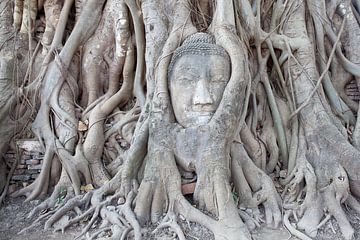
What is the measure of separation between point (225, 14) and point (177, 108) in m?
0.96

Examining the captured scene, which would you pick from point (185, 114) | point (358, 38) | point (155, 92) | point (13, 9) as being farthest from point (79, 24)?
point (358, 38)

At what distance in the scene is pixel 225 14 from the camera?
2.98 metres

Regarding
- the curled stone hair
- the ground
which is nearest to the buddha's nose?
the curled stone hair

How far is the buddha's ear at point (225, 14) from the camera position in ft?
9.72

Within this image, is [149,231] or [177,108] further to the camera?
[177,108]

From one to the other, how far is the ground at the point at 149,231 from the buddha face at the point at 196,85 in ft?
2.80

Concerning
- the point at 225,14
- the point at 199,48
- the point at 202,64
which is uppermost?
the point at 225,14

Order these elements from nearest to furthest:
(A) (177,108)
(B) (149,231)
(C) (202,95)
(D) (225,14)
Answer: (B) (149,231) < (C) (202,95) < (A) (177,108) < (D) (225,14)

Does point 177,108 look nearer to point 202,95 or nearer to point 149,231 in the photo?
point 202,95

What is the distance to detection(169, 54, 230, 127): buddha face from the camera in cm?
275

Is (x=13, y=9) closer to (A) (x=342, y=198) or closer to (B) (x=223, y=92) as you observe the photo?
(B) (x=223, y=92)

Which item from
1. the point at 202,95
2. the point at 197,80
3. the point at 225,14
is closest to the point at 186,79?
the point at 197,80

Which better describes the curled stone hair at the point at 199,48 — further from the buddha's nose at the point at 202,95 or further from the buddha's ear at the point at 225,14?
Result: the buddha's nose at the point at 202,95

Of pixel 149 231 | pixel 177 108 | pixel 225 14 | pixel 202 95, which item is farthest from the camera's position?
pixel 225 14
